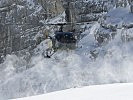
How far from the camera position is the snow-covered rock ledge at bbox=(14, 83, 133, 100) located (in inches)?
153

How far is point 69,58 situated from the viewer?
39.9ft

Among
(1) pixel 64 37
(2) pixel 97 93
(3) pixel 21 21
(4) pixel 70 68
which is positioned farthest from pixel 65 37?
(3) pixel 21 21

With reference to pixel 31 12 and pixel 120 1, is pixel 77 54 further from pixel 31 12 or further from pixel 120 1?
pixel 31 12

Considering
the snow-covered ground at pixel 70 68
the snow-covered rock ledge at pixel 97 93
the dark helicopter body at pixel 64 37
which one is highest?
the dark helicopter body at pixel 64 37

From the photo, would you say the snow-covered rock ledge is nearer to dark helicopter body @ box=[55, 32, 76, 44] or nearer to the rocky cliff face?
dark helicopter body @ box=[55, 32, 76, 44]

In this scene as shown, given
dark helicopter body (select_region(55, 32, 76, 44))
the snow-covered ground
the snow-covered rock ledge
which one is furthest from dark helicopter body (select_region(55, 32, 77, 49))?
the snow-covered rock ledge

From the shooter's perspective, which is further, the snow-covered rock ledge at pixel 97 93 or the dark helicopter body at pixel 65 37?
the dark helicopter body at pixel 65 37

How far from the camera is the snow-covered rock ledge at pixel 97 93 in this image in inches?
153

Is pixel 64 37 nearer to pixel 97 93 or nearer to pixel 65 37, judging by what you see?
pixel 65 37

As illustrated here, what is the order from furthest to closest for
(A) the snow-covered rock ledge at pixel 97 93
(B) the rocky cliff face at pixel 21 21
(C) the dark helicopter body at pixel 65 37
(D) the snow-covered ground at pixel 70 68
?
(B) the rocky cliff face at pixel 21 21 → (C) the dark helicopter body at pixel 65 37 → (D) the snow-covered ground at pixel 70 68 → (A) the snow-covered rock ledge at pixel 97 93

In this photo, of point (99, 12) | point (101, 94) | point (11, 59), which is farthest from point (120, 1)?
point (101, 94)

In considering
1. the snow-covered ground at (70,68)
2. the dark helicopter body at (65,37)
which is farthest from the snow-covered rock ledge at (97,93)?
the dark helicopter body at (65,37)

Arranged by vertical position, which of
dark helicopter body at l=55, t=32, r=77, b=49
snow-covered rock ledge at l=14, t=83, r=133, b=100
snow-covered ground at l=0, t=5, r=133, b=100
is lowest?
snow-covered ground at l=0, t=5, r=133, b=100

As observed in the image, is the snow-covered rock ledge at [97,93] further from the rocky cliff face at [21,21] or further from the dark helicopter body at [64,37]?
the rocky cliff face at [21,21]
